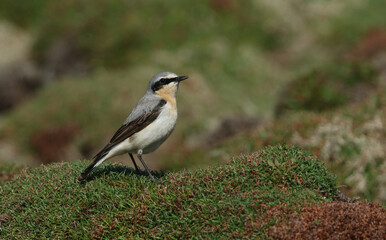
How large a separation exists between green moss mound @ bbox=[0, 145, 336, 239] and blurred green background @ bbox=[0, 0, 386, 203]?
161 inches

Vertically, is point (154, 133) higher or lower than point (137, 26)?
lower

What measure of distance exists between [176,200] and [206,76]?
71.9 ft

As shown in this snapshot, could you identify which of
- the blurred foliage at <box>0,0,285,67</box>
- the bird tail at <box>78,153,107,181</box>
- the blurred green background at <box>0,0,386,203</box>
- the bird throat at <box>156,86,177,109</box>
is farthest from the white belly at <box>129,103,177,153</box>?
the blurred foliage at <box>0,0,285,67</box>

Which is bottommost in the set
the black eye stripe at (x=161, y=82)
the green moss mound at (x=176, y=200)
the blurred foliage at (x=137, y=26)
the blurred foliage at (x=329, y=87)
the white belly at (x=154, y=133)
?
the green moss mound at (x=176, y=200)

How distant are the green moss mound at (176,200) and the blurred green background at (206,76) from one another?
4.10m

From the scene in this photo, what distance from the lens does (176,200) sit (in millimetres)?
7859

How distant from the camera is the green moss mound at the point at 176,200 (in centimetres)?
729

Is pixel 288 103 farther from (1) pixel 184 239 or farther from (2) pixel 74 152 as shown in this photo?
(1) pixel 184 239

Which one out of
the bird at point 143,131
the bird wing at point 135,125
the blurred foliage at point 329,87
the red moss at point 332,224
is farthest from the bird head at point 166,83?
the blurred foliage at point 329,87

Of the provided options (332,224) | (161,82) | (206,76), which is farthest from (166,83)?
(206,76)

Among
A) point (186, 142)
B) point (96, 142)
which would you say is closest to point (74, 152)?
point (96, 142)

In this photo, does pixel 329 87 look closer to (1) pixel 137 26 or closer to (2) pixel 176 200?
(2) pixel 176 200

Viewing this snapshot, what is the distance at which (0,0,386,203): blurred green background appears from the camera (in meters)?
16.5

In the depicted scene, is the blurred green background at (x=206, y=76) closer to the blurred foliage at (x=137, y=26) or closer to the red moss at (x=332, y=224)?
the blurred foliage at (x=137, y=26)
